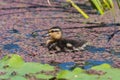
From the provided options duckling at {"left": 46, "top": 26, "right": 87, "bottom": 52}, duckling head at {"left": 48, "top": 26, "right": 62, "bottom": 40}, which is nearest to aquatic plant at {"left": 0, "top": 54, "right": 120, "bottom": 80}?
duckling at {"left": 46, "top": 26, "right": 87, "bottom": 52}

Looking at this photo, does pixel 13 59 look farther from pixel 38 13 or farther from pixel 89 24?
pixel 38 13

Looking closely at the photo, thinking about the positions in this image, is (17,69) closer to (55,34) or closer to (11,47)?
(11,47)

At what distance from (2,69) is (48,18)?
3172 millimetres

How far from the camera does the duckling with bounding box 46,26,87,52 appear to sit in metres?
4.26

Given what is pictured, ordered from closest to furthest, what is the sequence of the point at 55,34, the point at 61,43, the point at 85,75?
the point at 85,75, the point at 61,43, the point at 55,34

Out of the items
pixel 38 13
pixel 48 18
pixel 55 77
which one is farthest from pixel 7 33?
pixel 55 77

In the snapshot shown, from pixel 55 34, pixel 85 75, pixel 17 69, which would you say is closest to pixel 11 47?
Result: pixel 55 34

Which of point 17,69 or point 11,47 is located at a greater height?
point 17,69

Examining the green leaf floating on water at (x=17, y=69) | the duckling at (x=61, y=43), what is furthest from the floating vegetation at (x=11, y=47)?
the green leaf floating on water at (x=17, y=69)

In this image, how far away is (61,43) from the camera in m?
4.42

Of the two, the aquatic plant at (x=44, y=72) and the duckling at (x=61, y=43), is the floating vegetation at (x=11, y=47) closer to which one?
the duckling at (x=61, y=43)

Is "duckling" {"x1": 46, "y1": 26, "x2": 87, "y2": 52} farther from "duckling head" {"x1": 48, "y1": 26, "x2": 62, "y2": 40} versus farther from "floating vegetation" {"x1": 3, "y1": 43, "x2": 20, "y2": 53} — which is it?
"floating vegetation" {"x1": 3, "y1": 43, "x2": 20, "y2": 53}

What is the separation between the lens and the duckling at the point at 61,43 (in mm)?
4262

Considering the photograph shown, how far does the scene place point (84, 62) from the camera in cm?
384
